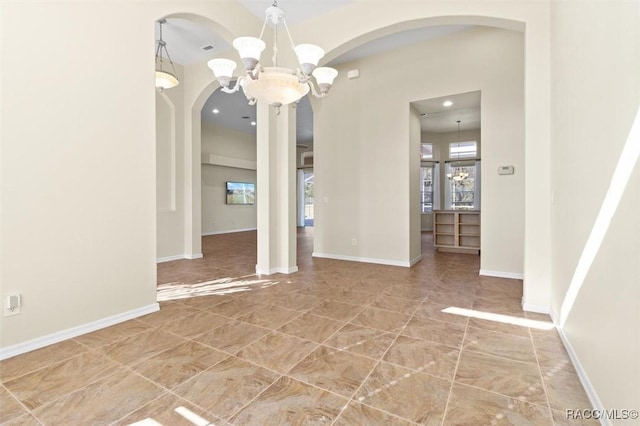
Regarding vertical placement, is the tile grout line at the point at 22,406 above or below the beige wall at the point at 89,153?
below

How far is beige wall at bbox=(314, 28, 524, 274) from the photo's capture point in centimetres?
438

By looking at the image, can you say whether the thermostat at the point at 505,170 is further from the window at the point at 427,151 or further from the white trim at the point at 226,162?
the white trim at the point at 226,162

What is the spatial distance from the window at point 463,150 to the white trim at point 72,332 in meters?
10.3

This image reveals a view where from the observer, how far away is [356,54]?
208 inches

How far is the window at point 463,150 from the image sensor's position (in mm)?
10289

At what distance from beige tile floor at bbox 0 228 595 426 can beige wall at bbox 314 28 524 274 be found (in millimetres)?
1772

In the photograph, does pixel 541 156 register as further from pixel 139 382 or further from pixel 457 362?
pixel 139 382

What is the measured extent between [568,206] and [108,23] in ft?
12.9

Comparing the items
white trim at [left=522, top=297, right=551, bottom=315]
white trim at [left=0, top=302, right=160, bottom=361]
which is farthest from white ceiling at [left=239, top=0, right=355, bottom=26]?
white trim at [left=522, top=297, right=551, bottom=315]

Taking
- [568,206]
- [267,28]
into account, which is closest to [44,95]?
[267,28]

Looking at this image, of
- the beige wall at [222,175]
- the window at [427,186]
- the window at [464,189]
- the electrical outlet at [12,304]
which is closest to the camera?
the electrical outlet at [12,304]

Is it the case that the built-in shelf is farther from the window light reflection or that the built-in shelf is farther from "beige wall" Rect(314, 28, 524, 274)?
the window light reflection

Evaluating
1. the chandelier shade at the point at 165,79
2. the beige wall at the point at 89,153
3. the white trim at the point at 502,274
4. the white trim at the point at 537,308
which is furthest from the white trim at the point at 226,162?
the white trim at the point at 537,308

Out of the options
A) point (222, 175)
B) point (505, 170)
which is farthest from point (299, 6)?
point (222, 175)
